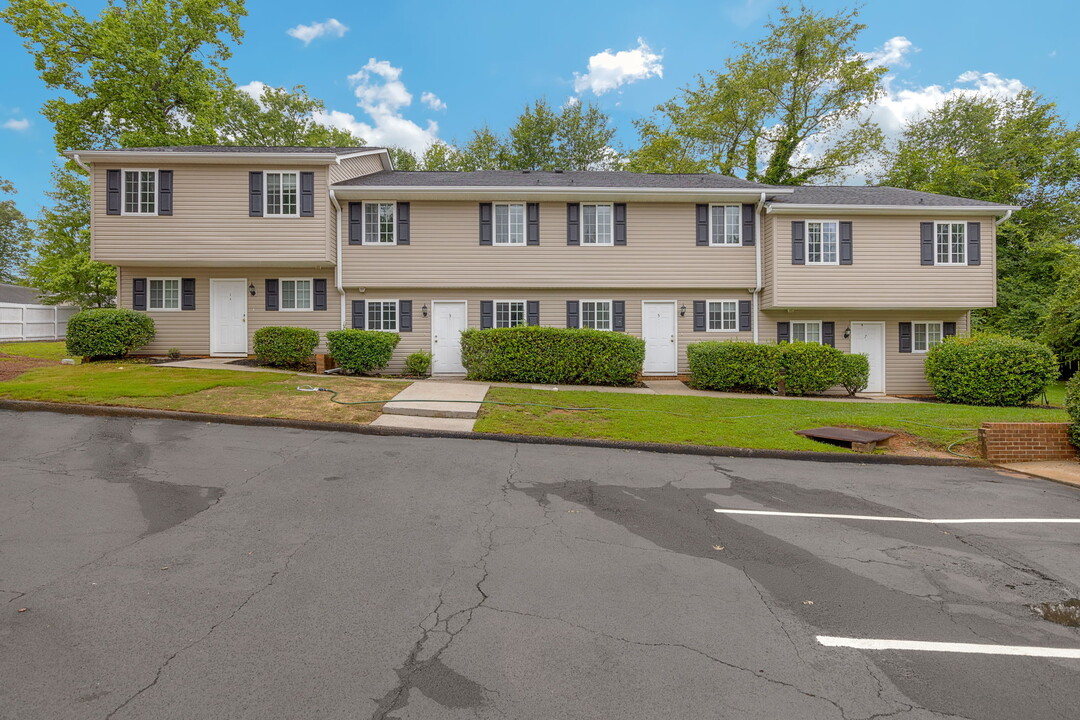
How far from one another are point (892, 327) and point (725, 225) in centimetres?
638

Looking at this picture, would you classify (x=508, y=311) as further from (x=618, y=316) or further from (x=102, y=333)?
(x=102, y=333)

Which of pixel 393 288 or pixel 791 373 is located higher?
pixel 393 288

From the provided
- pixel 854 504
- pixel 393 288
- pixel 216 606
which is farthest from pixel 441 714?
pixel 393 288

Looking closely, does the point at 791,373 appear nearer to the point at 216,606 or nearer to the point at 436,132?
the point at 216,606

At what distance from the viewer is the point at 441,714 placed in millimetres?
2166

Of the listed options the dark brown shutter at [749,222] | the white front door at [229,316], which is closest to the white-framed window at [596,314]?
the dark brown shutter at [749,222]

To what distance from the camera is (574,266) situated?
15.9 meters

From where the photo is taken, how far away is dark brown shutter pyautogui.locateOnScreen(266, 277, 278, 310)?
16125mm

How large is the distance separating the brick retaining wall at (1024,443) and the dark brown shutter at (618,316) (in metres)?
9.71

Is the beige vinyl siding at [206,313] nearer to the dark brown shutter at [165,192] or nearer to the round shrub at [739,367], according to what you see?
the dark brown shutter at [165,192]

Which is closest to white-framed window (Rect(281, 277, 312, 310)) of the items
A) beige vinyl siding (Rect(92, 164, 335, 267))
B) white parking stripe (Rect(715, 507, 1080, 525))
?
beige vinyl siding (Rect(92, 164, 335, 267))

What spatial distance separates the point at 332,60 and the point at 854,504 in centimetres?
2889

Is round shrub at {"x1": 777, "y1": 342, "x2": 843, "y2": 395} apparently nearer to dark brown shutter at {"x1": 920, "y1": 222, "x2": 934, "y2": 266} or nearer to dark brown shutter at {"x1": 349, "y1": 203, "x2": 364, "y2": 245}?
dark brown shutter at {"x1": 920, "y1": 222, "x2": 934, "y2": 266}

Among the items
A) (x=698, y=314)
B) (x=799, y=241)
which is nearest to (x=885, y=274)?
(x=799, y=241)
